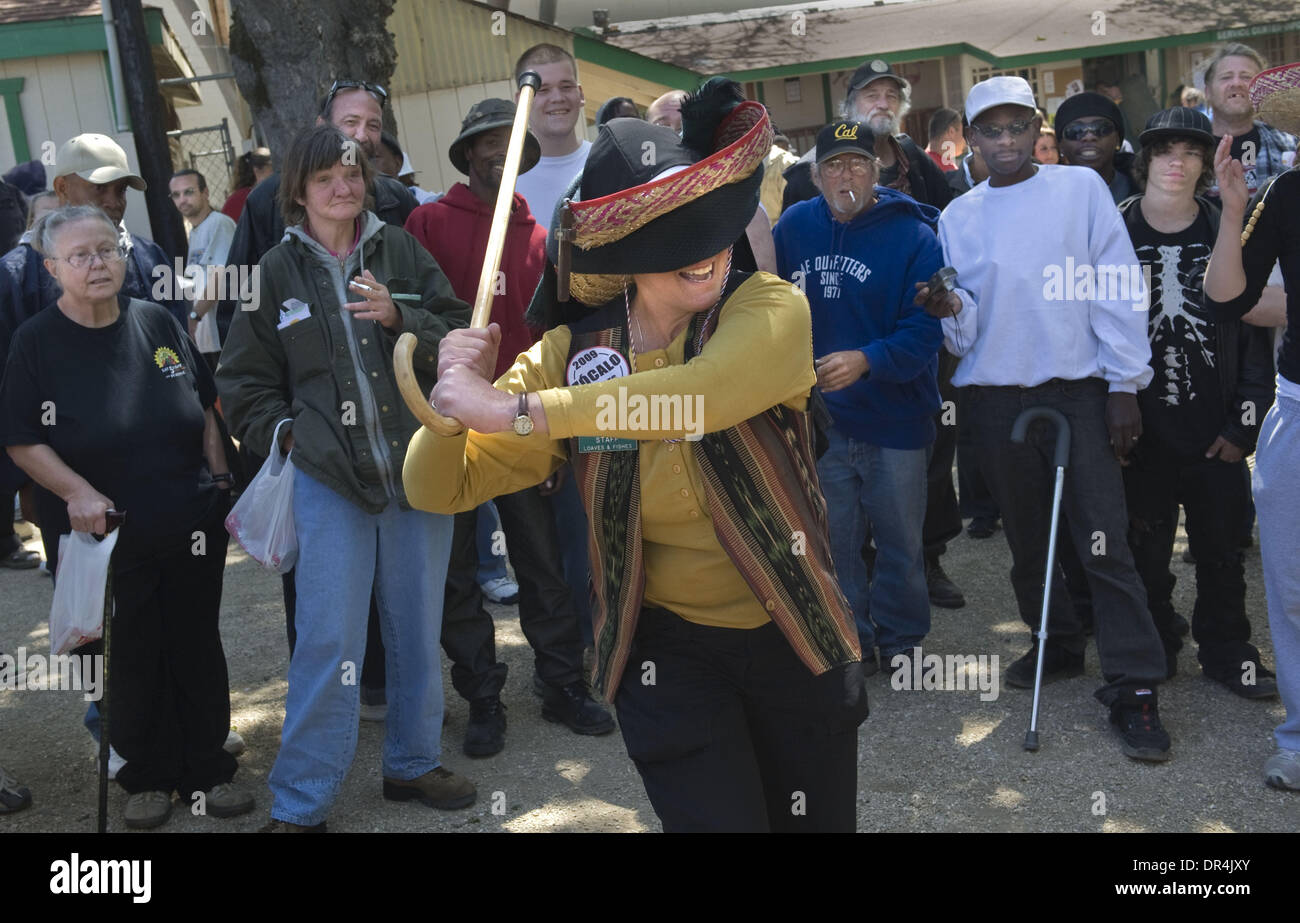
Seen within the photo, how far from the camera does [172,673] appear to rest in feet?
15.7

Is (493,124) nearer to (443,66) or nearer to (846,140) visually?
(846,140)

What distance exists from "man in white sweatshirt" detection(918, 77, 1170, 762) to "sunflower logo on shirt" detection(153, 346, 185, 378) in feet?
8.83

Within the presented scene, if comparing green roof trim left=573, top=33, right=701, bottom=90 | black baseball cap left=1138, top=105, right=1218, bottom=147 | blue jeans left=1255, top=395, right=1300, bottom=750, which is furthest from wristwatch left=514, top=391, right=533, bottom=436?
green roof trim left=573, top=33, right=701, bottom=90

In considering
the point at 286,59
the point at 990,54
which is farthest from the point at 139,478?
the point at 990,54

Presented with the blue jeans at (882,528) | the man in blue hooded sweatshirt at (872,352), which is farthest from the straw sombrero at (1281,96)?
the blue jeans at (882,528)

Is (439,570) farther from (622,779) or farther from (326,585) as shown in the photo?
(622,779)

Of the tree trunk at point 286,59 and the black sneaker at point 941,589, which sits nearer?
the black sneaker at point 941,589

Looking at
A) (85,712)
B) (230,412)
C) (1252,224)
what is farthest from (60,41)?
(1252,224)

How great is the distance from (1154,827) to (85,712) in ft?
14.3

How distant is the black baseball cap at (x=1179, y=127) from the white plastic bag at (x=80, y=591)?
3.97 m

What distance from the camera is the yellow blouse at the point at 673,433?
2543mm

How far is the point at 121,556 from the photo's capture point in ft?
14.8

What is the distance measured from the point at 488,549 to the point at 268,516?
2.99 m

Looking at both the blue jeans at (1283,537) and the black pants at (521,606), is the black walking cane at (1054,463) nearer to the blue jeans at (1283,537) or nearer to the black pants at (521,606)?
the blue jeans at (1283,537)
